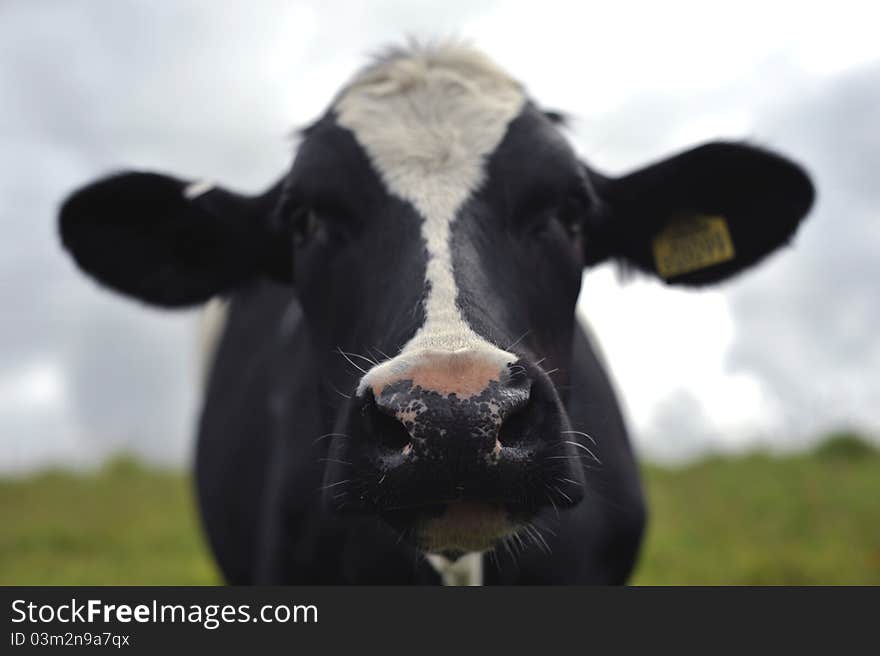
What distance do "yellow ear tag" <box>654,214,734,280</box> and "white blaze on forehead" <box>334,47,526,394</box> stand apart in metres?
0.83

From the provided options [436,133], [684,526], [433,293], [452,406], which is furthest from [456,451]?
[684,526]

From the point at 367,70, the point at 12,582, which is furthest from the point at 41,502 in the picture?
the point at 367,70

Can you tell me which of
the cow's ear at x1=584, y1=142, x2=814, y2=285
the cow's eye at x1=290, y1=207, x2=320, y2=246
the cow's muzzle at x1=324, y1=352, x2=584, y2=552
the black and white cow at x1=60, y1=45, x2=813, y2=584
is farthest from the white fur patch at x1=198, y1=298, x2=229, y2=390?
the cow's muzzle at x1=324, y1=352, x2=584, y2=552

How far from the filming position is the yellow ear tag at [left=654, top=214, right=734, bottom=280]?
378 cm

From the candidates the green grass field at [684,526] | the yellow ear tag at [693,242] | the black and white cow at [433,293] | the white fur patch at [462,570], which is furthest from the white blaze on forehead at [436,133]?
the green grass field at [684,526]

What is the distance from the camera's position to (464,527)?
2266mm

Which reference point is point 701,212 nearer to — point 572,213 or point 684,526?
point 572,213

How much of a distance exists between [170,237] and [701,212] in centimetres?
205

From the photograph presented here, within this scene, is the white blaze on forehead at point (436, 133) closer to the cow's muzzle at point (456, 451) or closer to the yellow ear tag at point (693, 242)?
the cow's muzzle at point (456, 451)

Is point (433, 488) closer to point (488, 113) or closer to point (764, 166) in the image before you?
point (488, 113)

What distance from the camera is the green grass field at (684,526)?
759 centimetres

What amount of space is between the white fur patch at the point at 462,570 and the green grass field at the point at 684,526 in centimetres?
451

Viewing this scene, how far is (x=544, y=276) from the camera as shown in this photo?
9.62 ft

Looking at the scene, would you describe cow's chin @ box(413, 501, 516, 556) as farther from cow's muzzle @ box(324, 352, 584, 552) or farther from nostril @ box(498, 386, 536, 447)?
nostril @ box(498, 386, 536, 447)
